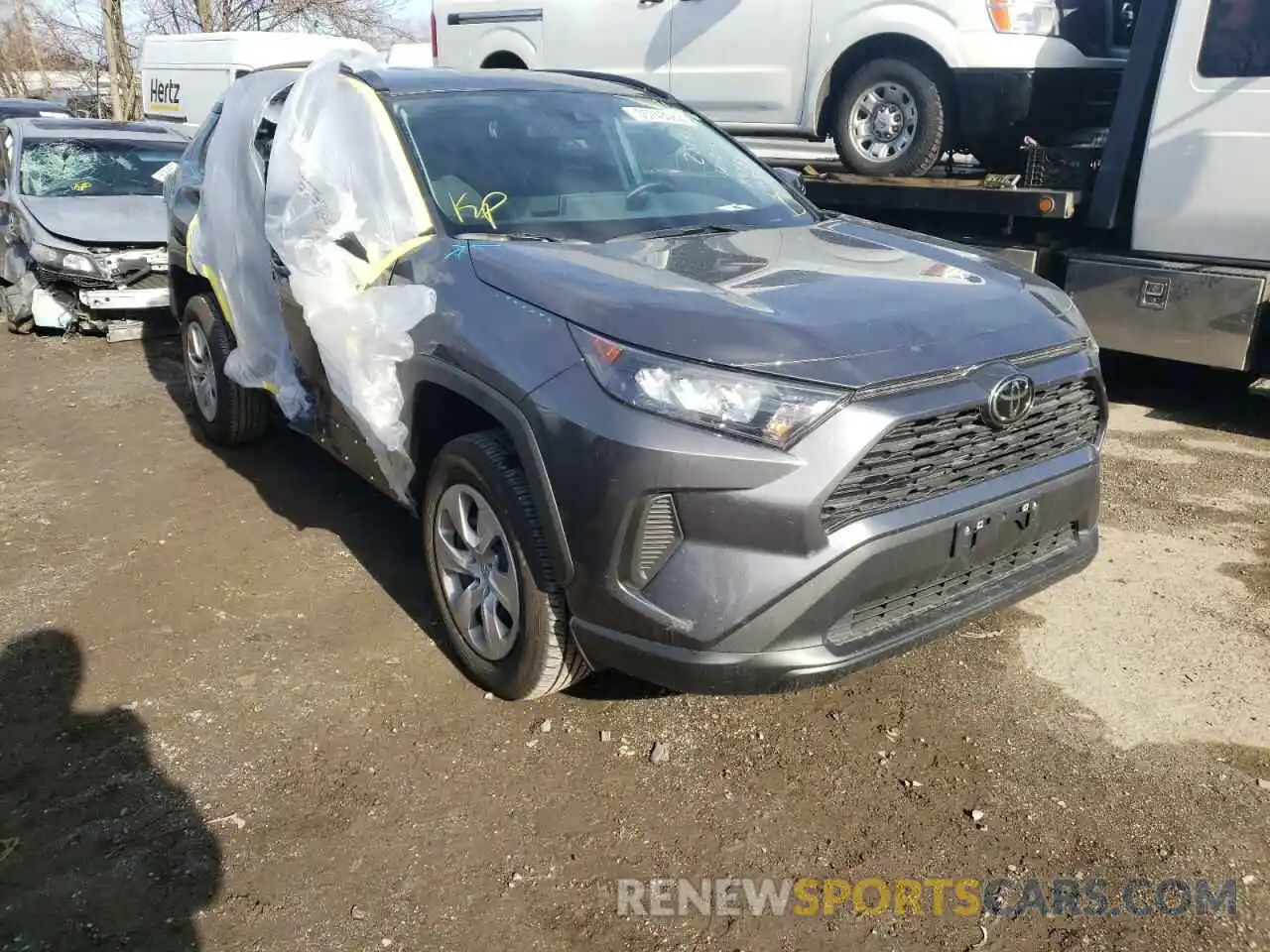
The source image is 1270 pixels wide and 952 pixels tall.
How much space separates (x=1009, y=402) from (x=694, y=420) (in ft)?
2.79

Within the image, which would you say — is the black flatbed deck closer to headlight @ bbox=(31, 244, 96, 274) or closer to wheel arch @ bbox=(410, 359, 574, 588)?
wheel arch @ bbox=(410, 359, 574, 588)

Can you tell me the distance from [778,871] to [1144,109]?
489 centimetres

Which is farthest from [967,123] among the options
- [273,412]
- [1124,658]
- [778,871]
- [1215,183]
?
[778,871]

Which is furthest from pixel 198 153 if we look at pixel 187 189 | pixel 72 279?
pixel 72 279

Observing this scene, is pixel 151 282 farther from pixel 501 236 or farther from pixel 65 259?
pixel 501 236

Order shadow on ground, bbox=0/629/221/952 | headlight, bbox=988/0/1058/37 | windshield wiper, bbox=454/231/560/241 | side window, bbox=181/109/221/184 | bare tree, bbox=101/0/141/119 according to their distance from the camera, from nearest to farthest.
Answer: shadow on ground, bbox=0/629/221/952 → windshield wiper, bbox=454/231/560/241 → side window, bbox=181/109/221/184 → headlight, bbox=988/0/1058/37 → bare tree, bbox=101/0/141/119

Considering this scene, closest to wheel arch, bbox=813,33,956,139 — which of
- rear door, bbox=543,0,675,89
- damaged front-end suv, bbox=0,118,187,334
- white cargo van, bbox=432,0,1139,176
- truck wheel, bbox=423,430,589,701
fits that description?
white cargo van, bbox=432,0,1139,176

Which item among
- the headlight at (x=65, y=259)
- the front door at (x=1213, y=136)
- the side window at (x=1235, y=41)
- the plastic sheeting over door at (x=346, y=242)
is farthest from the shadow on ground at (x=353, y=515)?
the side window at (x=1235, y=41)

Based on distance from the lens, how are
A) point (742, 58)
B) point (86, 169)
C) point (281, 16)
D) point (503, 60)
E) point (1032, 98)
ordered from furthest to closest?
point (281, 16) → point (86, 169) → point (503, 60) → point (742, 58) → point (1032, 98)

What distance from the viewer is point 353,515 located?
4.78 m

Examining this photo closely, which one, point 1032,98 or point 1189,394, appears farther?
point 1189,394

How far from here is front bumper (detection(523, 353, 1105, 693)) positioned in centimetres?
246

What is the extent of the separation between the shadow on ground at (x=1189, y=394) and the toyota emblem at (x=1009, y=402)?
378cm

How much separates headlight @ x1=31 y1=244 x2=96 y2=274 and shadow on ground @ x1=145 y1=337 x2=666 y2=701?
2.53m
